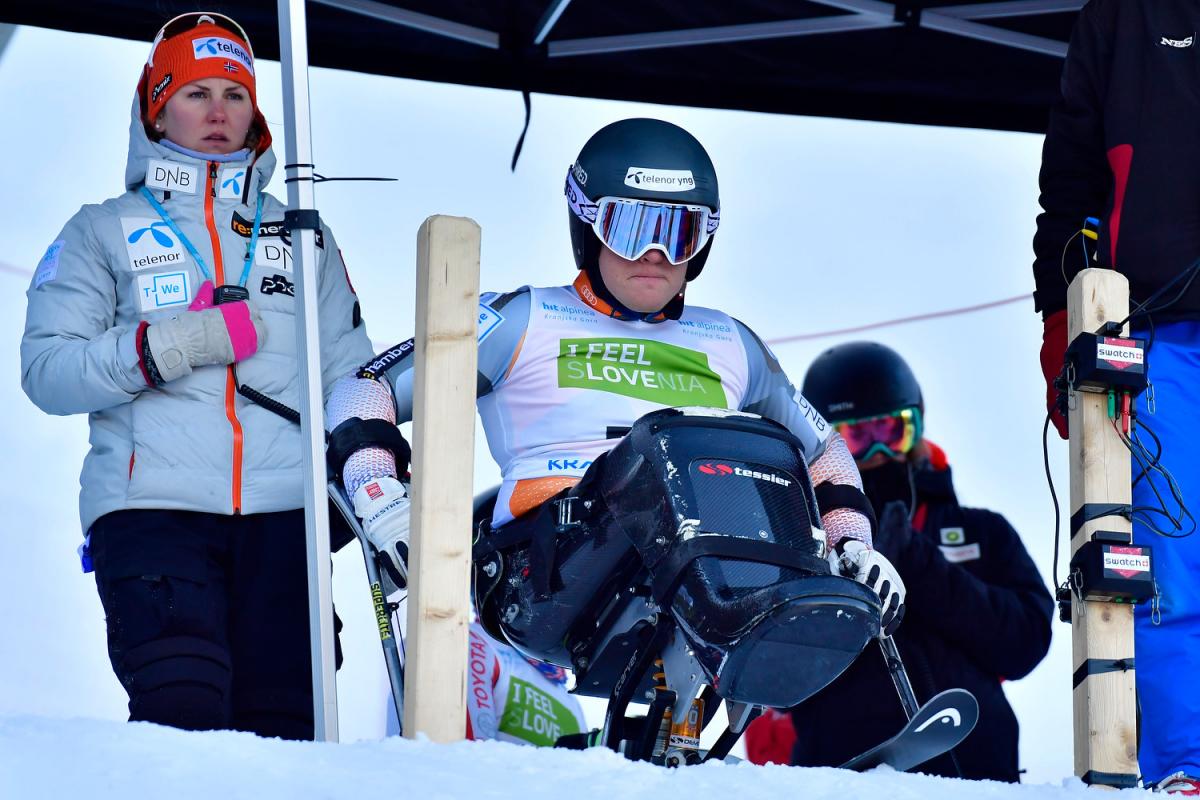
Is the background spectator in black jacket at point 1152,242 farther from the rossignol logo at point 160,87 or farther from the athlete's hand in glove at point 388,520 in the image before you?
the rossignol logo at point 160,87

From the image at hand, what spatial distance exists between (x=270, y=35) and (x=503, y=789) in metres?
3.13

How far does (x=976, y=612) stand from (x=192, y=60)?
234cm

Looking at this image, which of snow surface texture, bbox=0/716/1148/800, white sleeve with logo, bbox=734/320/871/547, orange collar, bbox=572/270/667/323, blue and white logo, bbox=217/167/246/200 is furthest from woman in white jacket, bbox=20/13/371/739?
snow surface texture, bbox=0/716/1148/800

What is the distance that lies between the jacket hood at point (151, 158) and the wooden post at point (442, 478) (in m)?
1.29

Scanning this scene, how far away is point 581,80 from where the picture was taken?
17.2 ft

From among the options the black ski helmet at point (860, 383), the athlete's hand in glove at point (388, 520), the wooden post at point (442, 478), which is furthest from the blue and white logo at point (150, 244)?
the black ski helmet at point (860, 383)

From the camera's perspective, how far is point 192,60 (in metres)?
3.92

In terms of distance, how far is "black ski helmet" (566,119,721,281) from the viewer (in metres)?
3.69

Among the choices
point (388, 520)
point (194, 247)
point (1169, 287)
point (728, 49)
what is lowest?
point (388, 520)

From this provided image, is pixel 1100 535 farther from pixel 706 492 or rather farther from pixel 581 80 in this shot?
pixel 581 80

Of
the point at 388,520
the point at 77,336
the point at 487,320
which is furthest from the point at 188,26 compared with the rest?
the point at 388,520

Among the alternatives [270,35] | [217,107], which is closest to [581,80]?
[270,35]

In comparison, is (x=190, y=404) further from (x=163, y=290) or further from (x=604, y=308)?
(x=604, y=308)

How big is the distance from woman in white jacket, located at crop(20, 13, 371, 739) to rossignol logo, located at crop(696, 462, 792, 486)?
109cm
